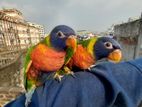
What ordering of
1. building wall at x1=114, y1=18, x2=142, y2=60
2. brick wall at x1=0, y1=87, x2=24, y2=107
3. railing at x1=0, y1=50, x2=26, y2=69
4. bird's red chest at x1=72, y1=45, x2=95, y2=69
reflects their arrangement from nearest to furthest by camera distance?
1. bird's red chest at x1=72, y1=45, x2=95, y2=69
2. brick wall at x1=0, y1=87, x2=24, y2=107
3. building wall at x1=114, y1=18, x2=142, y2=60
4. railing at x1=0, y1=50, x2=26, y2=69

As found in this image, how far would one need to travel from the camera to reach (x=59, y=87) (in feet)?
2.98

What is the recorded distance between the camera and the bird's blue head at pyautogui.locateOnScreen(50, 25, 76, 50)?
1.29m

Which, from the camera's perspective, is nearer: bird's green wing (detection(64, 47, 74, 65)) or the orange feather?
the orange feather

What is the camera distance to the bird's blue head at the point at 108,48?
1251 mm

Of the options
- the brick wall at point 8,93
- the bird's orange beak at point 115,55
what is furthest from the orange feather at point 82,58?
the brick wall at point 8,93

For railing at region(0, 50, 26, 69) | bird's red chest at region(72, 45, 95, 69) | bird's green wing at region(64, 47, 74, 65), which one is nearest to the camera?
bird's red chest at region(72, 45, 95, 69)

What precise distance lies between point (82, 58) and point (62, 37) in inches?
6.3

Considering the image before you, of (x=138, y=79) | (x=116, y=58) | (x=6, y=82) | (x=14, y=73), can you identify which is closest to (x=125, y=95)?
(x=138, y=79)

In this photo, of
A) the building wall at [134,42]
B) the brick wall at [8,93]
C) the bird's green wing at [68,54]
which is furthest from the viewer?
the building wall at [134,42]

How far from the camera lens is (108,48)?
1281mm

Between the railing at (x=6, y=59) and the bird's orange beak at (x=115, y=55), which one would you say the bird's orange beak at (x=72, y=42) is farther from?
the railing at (x=6, y=59)

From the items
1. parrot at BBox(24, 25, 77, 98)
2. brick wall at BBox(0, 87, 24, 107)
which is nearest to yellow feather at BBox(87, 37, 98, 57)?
parrot at BBox(24, 25, 77, 98)

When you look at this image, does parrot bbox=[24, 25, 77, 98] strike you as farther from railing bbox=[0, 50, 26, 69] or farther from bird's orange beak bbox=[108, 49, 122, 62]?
railing bbox=[0, 50, 26, 69]

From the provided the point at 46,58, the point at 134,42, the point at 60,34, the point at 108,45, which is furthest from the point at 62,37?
the point at 134,42
